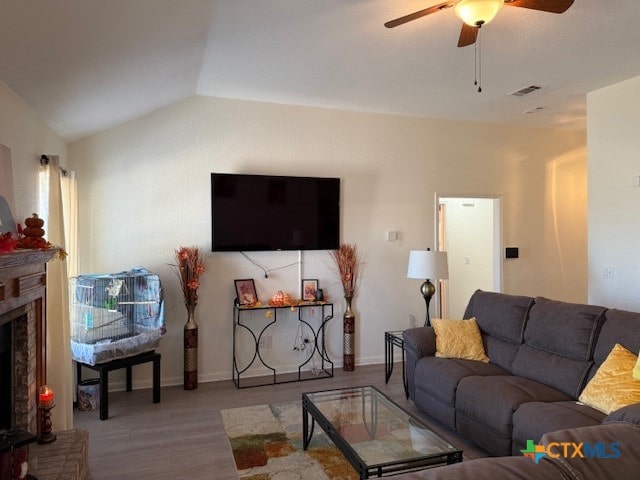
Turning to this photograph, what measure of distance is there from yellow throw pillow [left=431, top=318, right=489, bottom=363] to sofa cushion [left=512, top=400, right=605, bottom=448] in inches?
37.8

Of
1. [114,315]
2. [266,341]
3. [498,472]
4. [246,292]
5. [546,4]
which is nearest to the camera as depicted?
[498,472]

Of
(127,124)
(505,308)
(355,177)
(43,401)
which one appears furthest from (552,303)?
(127,124)

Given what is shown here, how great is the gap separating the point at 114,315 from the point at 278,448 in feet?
6.33

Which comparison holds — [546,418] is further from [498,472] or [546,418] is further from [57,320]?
[57,320]

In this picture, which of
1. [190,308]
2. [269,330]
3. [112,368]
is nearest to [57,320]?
[112,368]

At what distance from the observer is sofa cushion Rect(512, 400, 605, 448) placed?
2.41m

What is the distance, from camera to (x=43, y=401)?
2.65 meters

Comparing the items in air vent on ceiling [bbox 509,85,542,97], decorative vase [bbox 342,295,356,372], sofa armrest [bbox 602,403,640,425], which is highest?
air vent on ceiling [bbox 509,85,542,97]

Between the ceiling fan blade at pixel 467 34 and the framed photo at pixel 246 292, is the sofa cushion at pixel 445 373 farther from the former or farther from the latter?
the ceiling fan blade at pixel 467 34

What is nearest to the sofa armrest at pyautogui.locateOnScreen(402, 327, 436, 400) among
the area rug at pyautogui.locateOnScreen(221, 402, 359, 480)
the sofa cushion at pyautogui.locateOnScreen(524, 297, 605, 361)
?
the sofa cushion at pyautogui.locateOnScreen(524, 297, 605, 361)

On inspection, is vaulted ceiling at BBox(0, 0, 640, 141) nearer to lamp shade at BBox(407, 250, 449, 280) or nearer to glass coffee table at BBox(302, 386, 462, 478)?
lamp shade at BBox(407, 250, 449, 280)

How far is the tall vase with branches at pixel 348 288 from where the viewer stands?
16.2 feet

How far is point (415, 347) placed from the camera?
378 centimetres

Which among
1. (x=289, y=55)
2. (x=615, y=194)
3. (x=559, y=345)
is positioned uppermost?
(x=289, y=55)
